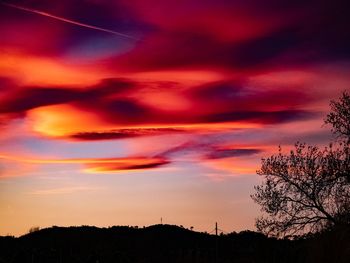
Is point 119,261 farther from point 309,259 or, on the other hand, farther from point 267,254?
point 309,259

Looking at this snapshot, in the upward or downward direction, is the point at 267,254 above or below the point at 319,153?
below

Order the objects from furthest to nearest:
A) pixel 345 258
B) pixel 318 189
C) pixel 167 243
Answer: pixel 167 243 → pixel 318 189 → pixel 345 258

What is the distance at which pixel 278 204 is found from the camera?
3319cm

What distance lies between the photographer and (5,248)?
2288 inches

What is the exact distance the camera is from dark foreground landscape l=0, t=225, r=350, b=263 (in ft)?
145

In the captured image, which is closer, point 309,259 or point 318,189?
point 309,259

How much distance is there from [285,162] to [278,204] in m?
2.40

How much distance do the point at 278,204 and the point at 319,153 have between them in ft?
11.3

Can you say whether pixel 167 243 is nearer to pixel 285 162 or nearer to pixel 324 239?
pixel 285 162

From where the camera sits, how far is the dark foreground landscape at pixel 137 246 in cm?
4416

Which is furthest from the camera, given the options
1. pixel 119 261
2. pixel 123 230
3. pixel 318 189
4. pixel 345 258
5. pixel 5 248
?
pixel 123 230

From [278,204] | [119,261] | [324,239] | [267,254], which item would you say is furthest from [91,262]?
[324,239]

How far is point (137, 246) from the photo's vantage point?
60219 mm

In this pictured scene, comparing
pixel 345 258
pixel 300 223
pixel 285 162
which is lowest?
pixel 345 258
